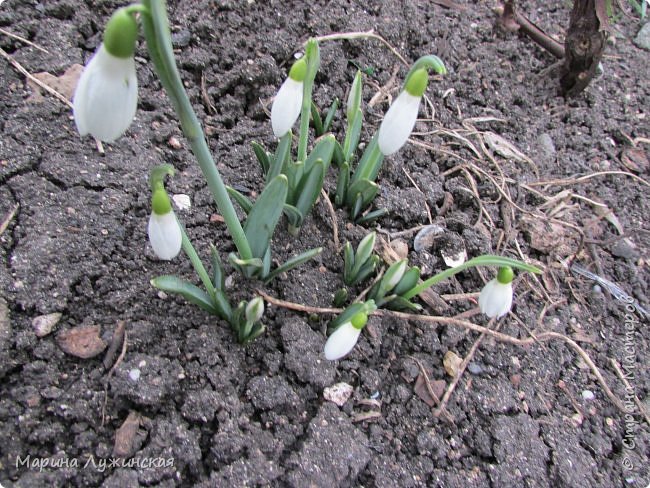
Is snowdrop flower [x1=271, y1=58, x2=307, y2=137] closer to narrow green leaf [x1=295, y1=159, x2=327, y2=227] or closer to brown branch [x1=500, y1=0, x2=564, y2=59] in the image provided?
narrow green leaf [x1=295, y1=159, x2=327, y2=227]

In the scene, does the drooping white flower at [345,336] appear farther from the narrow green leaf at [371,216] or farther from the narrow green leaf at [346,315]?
the narrow green leaf at [371,216]

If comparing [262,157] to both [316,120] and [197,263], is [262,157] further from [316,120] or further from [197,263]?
[197,263]

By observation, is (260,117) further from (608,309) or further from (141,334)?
(608,309)

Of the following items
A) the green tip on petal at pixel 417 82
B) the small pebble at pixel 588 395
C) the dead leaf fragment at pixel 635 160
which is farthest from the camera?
the dead leaf fragment at pixel 635 160

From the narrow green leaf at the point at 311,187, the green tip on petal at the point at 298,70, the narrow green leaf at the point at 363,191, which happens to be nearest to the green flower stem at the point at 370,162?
the narrow green leaf at the point at 363,191

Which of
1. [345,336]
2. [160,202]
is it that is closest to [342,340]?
[345,336]

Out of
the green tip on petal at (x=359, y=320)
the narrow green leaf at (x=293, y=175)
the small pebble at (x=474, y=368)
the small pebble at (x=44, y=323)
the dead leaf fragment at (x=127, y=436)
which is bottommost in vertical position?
the small pebble at (x=474, y=368)

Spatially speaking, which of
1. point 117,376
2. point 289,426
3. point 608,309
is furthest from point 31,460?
point 608,309
